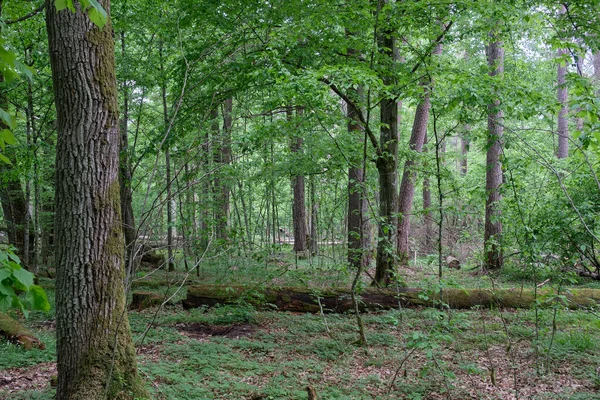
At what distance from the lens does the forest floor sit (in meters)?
4.59

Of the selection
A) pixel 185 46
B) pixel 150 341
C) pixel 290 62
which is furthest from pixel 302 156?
pixel 150 341

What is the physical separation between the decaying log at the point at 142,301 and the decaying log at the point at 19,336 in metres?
2.28

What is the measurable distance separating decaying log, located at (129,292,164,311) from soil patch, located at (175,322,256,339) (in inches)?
53.2

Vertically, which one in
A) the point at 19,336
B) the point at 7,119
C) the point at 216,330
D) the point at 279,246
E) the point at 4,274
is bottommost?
the point at 216,330

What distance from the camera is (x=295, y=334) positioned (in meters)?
6.85

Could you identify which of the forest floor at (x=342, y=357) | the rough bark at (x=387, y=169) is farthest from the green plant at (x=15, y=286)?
the rough bark at (x=387, y=169)

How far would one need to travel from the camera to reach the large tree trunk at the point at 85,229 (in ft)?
11.3

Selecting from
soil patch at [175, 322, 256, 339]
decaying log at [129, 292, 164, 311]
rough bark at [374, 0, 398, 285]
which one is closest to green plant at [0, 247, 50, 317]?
soil patch at [175, 322, 256, 339]

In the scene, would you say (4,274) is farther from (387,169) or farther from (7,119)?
(387,169)

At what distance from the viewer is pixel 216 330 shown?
276 inches

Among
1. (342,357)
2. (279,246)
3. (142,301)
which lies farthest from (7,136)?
(142,301)

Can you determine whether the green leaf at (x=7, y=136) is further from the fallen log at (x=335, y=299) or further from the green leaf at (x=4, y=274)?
the fallen log at (x=335, y=299)

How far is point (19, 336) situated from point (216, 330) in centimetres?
268

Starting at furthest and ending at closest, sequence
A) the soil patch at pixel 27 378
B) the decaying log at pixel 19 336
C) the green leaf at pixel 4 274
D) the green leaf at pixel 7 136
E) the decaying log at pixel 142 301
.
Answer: the decaying log at pixel 142 301, the decaying log at pixel 19 336, the soil patch at pixel 27 378, the green leaf at pixel 7 136, the green leaf at pixel 4 274
